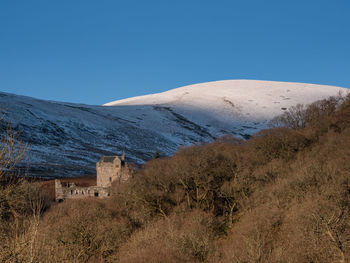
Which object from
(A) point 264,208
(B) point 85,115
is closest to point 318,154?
(A) point 264,208

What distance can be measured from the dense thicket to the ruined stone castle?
8.23 m

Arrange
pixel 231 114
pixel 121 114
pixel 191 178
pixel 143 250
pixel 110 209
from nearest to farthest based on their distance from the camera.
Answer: pixel 143 250 < pixel 110 209 < pixel 191 178 < pixel 121 114 < pixel 231 114

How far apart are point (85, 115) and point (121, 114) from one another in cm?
1966

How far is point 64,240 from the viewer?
31156 mm

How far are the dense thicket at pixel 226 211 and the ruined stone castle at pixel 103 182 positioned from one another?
27.0 feet

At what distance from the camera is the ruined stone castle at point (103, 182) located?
5950 cm

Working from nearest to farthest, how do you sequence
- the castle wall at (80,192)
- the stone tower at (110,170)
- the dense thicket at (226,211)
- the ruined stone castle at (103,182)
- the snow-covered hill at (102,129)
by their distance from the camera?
the dense thicket at (226,211) → the castle wall at (80,192) → the ruined stone castle at (103,182) → the stone tower at (110,170) → the snow-covered hill at (102,129)

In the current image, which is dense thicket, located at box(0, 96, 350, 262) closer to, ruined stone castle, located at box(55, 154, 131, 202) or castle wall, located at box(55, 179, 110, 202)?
ruined stone castle, located at box(55, 154, 131, 202)

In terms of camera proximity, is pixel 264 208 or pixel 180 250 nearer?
pixel 180 250

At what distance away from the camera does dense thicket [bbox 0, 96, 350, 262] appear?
85.1 feet

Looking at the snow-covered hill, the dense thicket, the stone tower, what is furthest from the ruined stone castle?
the snow-covered hill

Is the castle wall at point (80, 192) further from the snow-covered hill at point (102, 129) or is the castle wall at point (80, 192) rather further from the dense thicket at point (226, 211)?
the snow-covered hill at point (102, 129)

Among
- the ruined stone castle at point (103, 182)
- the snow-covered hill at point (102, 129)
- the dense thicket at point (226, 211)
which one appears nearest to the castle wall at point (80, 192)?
the ruined stone castle at point (103, 182)

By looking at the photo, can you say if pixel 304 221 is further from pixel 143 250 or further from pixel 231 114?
pixel 231 114
